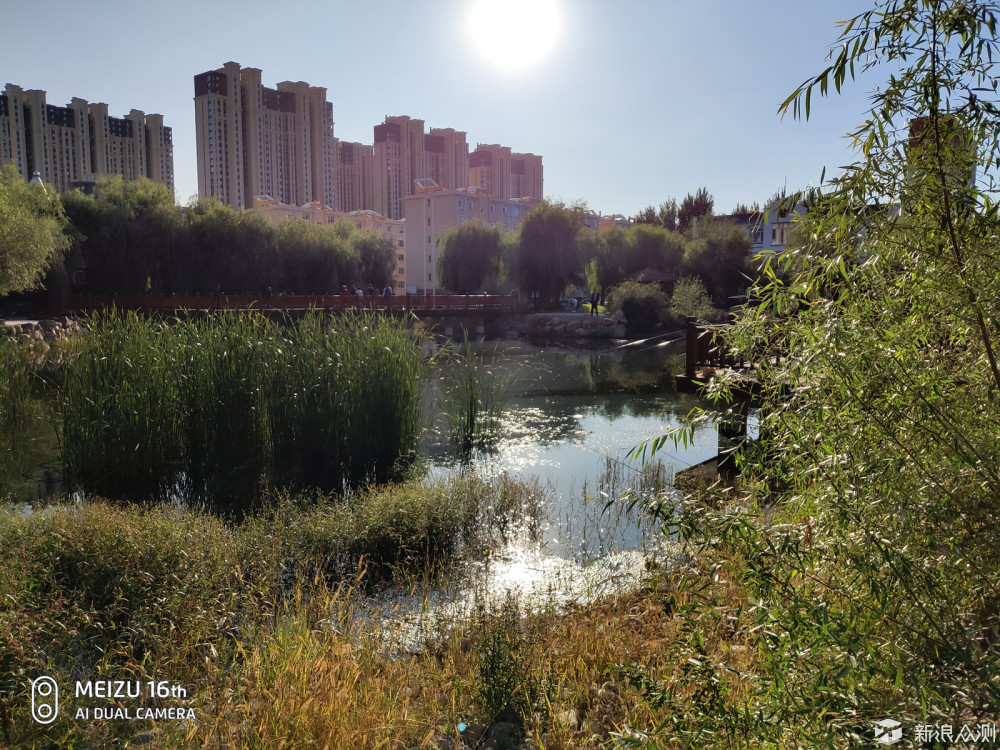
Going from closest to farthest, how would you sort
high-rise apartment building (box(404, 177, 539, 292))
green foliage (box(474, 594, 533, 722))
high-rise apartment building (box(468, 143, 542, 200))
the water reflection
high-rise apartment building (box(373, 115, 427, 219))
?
green foliage (box(474, 594, 533, 722)), the water reflection, high-rise apartment building (box(404, 177, 539, 292)), high-rise apartment building (box(373, 115, 427, 219)), high-rise apartment building (box(468, 143, 542, 200))

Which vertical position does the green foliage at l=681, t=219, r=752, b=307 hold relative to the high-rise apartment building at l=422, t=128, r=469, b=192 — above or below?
below

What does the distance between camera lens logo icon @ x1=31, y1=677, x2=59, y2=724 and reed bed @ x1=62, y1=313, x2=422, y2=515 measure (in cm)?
459

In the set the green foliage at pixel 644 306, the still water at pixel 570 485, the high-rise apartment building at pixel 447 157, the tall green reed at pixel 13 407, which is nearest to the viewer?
the still water at pixel 570 485

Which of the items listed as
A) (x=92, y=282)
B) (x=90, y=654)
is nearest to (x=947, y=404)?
(x=90, y=654)

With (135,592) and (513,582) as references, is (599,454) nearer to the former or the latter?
(513,582)

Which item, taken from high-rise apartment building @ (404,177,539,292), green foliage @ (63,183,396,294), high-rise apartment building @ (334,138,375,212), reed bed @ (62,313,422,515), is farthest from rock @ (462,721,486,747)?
high-rise apartment building @ (334,138,375,212)

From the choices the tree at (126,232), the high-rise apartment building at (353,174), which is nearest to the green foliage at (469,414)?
the tree at (126,232)

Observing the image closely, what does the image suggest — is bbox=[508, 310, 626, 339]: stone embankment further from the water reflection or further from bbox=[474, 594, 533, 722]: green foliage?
bbox=[474, 594, 533, 722]: green foliage

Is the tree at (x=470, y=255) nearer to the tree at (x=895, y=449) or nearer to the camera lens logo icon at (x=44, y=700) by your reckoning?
the camera lens logo icon at (x=44, y=700)

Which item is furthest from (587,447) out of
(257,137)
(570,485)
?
(257,137)

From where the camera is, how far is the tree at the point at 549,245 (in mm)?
38719

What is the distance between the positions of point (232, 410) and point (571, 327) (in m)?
25.1

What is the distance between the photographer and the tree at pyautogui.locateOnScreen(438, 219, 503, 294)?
4125cm

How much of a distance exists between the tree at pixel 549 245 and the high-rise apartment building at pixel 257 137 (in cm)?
5527
